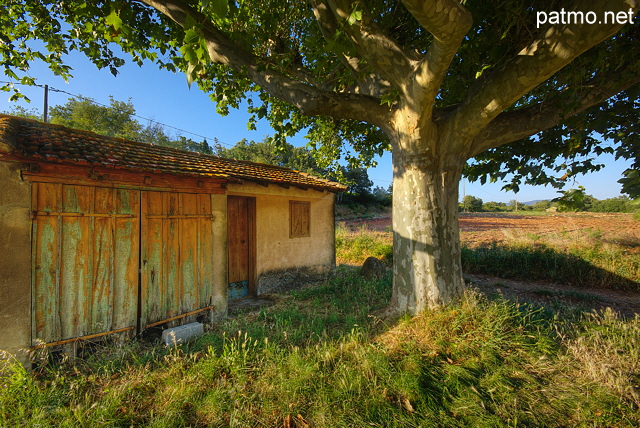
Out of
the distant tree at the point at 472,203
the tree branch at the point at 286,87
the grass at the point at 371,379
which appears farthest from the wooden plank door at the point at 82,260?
the distant tree at the point at 472,203

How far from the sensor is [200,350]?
12.5 ft

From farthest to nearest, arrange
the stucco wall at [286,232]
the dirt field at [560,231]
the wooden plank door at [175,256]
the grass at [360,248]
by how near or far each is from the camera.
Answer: the grass at [360,248]
the dirt field at [560,231]
the stucco wall at [286,232]
the wooden plank door at [175,256]

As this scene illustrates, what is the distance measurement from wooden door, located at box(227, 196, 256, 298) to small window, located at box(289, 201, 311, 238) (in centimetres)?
128

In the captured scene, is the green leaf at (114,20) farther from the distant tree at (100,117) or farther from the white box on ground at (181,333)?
the distant tree at (100,117)

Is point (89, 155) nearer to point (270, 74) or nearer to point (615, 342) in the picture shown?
point (270, 74)

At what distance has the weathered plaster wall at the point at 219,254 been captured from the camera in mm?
5305

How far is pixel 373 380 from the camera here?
280 cm

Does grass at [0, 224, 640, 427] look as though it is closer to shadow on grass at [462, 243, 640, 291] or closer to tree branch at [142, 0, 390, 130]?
tree branch at [142, 0, 390, 130]

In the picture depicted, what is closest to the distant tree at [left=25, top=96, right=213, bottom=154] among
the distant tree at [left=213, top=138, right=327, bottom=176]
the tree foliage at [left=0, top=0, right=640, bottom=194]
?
the distant tree at [left=213, top=138, right=327, bottom=176]

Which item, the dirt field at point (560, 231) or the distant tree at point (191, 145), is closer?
the dirt field at point (560, 231)

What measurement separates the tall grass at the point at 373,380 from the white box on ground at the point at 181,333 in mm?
207

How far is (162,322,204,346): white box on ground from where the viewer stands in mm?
4102

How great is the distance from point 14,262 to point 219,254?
9.09ft

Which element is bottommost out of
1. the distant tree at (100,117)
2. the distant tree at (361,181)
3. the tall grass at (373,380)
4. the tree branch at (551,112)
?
the tall grass at (373,380)
